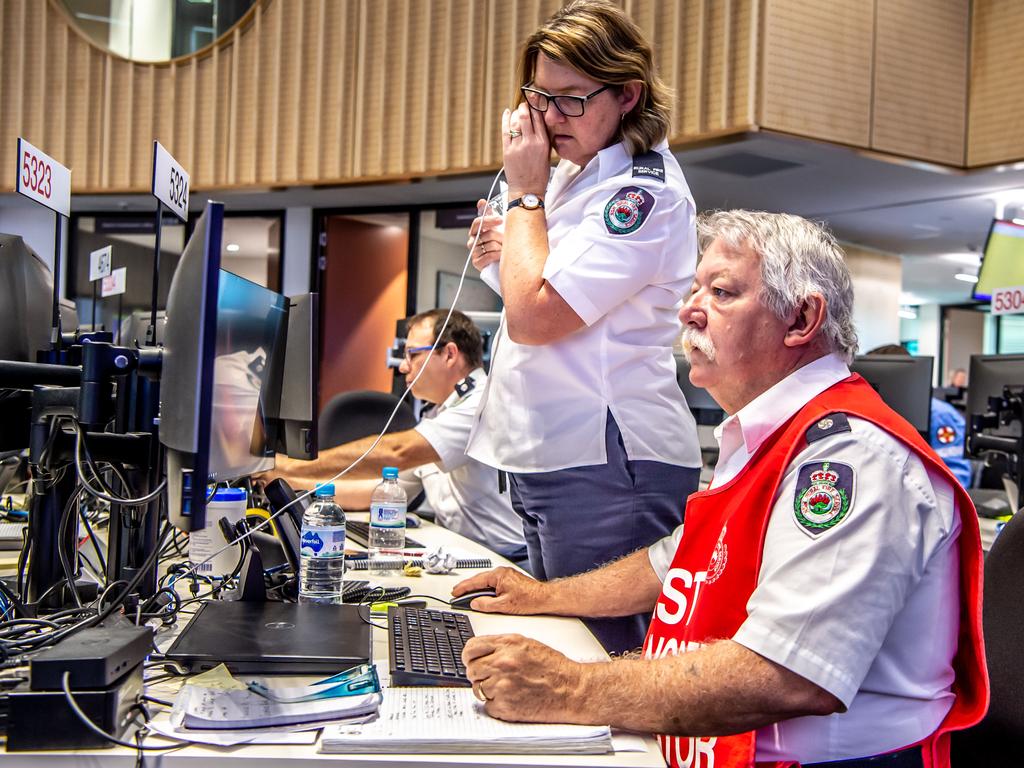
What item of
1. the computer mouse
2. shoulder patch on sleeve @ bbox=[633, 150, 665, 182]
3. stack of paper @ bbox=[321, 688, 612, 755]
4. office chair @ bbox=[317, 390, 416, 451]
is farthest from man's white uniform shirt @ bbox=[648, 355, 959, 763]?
office chair @ bbox=[317, 390, 416, 451]

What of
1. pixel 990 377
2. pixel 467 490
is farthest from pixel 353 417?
pixel 990 377

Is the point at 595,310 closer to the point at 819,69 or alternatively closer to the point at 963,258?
the point at 819,69

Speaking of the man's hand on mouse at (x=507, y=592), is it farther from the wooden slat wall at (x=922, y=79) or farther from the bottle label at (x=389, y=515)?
the wooden slat wall at (x=922, y=79)

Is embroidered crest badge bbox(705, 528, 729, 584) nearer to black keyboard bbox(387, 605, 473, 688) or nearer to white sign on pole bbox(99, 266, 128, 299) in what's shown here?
black keyboard bbox(387, 605, 473, 688)

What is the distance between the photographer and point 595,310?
1522 mm

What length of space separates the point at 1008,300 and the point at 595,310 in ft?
A: 12.1

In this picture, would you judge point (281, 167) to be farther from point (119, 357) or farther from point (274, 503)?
point (119, 357)

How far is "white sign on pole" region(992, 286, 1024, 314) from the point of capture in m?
4.37

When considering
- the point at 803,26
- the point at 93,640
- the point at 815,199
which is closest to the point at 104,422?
the point at 93,640

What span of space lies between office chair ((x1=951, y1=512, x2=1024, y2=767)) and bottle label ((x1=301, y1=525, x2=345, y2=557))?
36.9 inches

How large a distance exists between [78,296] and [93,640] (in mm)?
6258

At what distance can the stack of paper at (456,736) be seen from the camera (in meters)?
0.90

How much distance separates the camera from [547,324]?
5.03 ft

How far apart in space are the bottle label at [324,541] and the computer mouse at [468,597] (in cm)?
20
